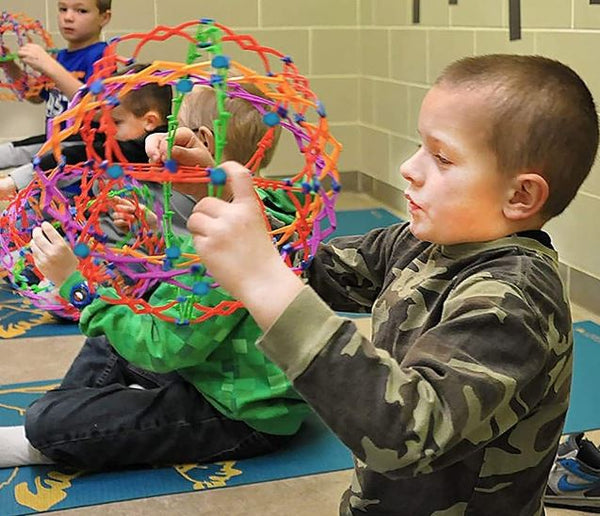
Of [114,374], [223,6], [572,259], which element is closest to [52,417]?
[114,374]

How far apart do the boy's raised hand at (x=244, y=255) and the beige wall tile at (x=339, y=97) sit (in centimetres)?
347

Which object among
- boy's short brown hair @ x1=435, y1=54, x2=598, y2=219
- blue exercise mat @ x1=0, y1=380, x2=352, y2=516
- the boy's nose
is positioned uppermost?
boy's short brown hair @ x1=435, y1=54, x2=598, y2=219

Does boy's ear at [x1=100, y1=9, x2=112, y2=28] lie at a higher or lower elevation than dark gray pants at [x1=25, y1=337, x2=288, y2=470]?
higher

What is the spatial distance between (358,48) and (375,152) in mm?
488

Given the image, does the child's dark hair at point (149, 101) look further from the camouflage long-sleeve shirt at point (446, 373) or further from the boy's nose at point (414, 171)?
the boy's nose at point (414, 171)

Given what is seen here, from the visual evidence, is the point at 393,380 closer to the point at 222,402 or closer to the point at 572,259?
the point at 222,402

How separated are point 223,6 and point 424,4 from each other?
3.09ft

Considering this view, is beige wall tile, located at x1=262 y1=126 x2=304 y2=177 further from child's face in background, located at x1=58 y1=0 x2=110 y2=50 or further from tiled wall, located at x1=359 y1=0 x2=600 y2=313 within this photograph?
child's face in background, located at x1=58 y1=0 x2=110 y2=50

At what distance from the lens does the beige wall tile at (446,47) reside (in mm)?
3205

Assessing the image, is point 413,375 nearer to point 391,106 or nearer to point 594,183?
point 594,183

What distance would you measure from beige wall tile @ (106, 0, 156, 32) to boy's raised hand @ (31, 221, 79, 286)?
263cm

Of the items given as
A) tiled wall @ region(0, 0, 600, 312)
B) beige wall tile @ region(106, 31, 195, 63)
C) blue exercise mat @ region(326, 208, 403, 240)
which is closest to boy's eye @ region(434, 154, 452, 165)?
tiled wall @ region(0, 0, 600, 312)

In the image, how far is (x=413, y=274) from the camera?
3.34ft

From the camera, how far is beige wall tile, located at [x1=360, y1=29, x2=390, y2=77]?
155 inches
